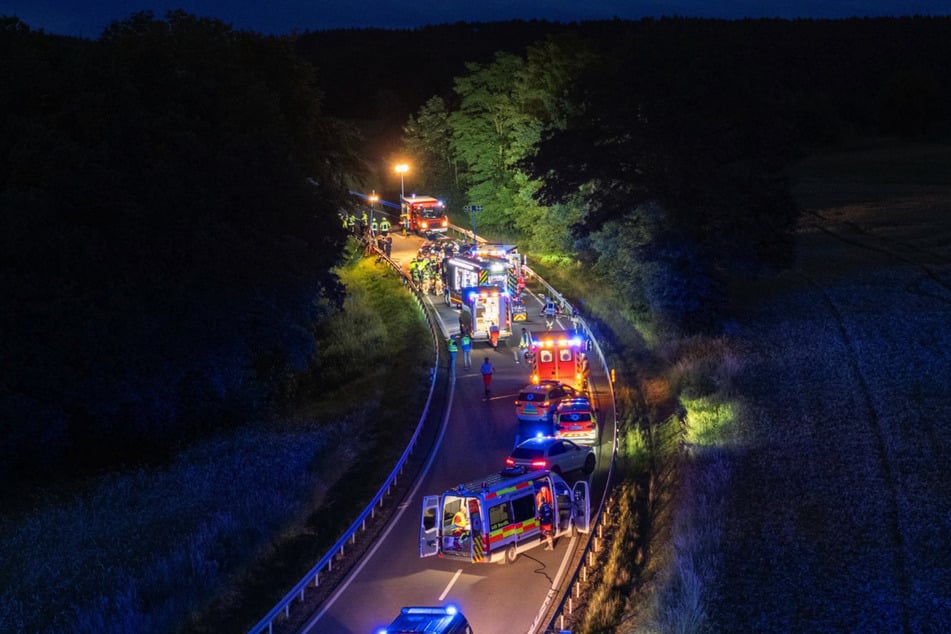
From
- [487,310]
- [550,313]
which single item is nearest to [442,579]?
[487,310]

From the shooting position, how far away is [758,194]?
3834 centimetres

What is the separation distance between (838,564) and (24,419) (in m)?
24.3

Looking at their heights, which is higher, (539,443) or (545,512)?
(539,443)

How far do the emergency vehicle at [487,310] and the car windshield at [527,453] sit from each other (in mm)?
17816

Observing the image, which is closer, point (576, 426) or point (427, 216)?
point (576, 426)

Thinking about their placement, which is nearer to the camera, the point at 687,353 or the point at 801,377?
the point at 801,377

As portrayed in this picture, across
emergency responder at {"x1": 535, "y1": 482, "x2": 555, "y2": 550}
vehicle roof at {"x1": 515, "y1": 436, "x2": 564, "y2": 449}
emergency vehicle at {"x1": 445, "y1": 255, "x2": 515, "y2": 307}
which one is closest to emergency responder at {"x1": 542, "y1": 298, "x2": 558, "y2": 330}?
emergency vehicle at {"x1": 445, "y1": 255, "x2": 515, "y2": 307}

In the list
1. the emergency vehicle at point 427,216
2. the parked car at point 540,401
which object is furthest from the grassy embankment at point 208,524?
the emergency vehicle at point 427,216

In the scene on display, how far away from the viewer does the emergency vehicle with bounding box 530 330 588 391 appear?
112 feet

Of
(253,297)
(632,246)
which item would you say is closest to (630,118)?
(632,246)

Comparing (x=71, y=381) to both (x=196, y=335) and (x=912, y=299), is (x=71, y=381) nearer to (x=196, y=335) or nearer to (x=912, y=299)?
(x=196, y=335)

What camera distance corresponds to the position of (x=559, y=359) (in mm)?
34125

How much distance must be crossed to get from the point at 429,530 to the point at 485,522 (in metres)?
1.25

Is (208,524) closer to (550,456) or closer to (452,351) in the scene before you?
(550,456)
